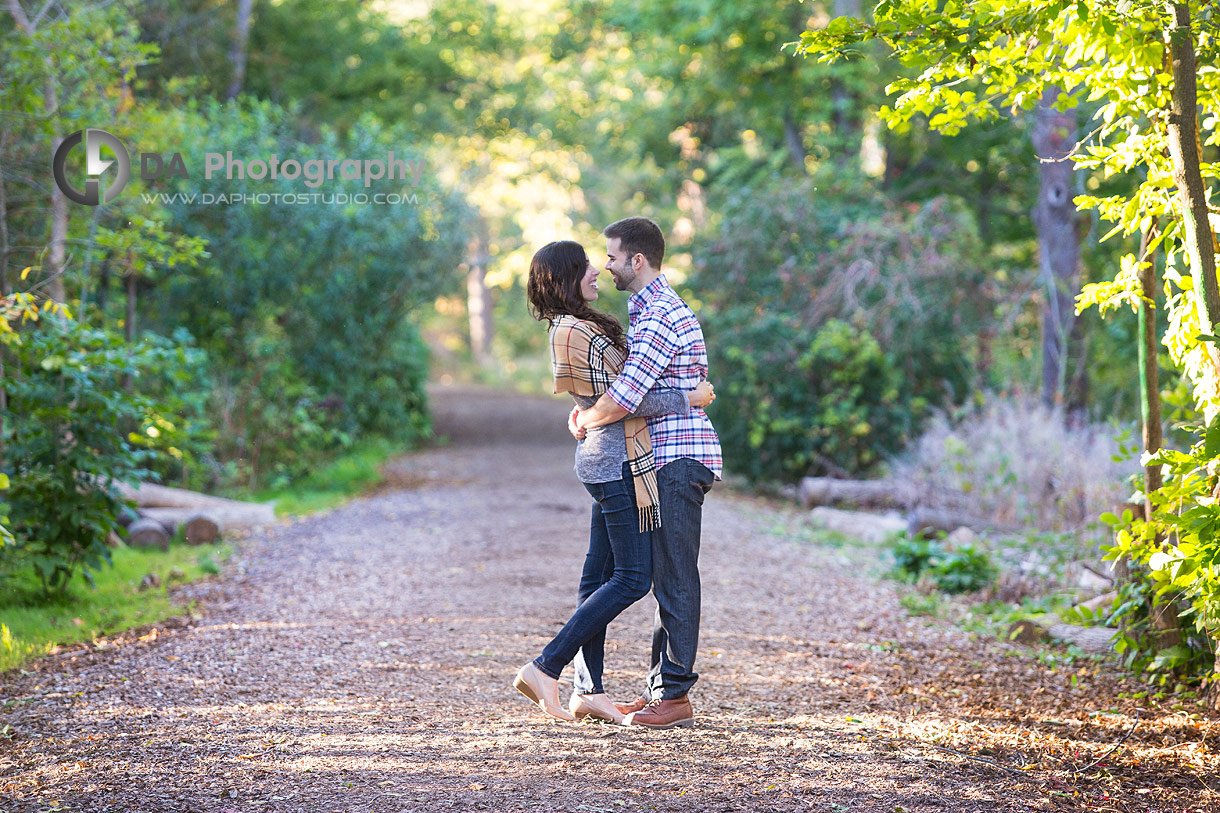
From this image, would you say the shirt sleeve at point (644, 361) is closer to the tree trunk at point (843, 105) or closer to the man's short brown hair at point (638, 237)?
the man's short brown hair at point (638, 237)

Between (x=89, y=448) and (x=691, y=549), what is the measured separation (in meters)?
3.81

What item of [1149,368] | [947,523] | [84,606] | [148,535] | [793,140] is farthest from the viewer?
[793,140]

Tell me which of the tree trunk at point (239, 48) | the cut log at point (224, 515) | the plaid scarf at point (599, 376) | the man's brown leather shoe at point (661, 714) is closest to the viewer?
the plaid scarf at point (599, 376)

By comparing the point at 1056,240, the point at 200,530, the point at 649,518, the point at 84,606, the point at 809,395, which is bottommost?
the point at 84,606

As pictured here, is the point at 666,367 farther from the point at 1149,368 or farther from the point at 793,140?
the point at 793,140

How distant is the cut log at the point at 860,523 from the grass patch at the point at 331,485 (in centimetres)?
457

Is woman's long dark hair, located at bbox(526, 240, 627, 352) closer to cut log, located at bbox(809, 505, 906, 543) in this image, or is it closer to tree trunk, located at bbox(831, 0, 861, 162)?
cut log, located at bbox(809, 505, 906, 543)

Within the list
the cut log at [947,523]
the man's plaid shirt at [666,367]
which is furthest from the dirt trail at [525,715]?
the cut log at [947,523]

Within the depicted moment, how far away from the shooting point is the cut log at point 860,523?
346 inches

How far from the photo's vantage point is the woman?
3643mm

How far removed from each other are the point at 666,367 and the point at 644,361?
91 millimetres

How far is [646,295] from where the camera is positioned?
12.1 ft

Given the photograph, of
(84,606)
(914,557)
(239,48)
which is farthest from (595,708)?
(239,48)

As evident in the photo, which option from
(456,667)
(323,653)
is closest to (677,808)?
(456,667)
